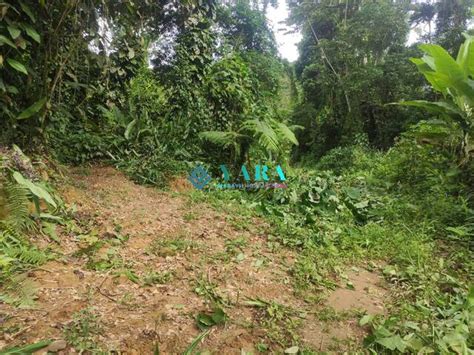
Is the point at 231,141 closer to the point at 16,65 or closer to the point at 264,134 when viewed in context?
the point at 264,134

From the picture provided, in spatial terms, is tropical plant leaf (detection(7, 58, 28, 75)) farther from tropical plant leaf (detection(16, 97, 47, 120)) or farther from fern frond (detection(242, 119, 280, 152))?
fern frond (detection(242, 119, 280, 152))

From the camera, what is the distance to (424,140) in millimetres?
4188

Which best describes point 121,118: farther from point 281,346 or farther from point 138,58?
point 281,346

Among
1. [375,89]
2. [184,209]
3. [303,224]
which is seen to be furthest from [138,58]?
[375,89]

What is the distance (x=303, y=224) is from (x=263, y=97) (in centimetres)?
371

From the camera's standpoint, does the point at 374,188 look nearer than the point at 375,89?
Yes

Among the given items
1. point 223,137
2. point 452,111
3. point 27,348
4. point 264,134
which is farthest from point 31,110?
point 452,111

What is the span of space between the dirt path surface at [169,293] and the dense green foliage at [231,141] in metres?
0.10

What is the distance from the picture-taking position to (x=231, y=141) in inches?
177
